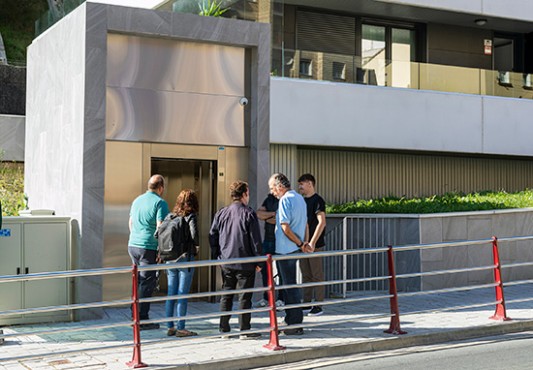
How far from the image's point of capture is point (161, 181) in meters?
10.2

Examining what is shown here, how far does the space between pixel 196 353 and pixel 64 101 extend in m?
5.12

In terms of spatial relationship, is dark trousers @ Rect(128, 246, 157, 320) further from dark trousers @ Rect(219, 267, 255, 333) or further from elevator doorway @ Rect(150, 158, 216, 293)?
elevator doorway @ Rect(150, 158, 216, 293)

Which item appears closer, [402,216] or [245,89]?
[245,89]

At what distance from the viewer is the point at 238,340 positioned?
921 centimetres

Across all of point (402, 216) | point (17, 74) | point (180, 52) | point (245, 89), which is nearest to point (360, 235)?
point (402, 216)

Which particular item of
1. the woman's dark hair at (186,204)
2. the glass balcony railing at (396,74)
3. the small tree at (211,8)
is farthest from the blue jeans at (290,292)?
the glass balcony railing at (396,74)

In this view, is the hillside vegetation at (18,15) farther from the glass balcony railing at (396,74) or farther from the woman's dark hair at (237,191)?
the woman's dark hair at (237,191)

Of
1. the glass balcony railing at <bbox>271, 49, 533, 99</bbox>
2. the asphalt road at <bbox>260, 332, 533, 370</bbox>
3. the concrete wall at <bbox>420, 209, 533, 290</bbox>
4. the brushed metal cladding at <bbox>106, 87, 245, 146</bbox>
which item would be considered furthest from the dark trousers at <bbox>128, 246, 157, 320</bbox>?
the glass balcony railing at <bbox>271, 49, 533, 99</bbox>

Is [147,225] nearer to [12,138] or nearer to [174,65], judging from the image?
[174,65]

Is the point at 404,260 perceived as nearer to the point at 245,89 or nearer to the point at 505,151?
the point at 245,89

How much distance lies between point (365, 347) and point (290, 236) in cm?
170

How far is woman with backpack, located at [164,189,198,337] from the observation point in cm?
943

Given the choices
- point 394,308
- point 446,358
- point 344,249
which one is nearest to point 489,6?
point 344,249

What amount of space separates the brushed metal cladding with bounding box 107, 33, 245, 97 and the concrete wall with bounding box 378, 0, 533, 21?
9.05m
